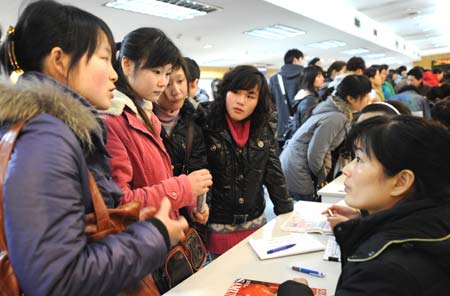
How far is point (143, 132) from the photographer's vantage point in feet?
4.14

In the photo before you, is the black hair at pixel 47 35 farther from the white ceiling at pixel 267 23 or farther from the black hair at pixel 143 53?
the white ceiling at pixel 267 23

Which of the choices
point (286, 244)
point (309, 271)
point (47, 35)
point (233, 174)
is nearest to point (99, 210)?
point (47, 35)

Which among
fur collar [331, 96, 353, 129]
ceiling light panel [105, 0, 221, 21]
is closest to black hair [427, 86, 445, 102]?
fur collar [331, 96, 353, 129]

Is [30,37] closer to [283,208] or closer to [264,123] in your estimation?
[264,123]

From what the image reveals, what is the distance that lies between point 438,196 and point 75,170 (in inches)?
33.7

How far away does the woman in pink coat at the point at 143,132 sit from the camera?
1167 millimetres

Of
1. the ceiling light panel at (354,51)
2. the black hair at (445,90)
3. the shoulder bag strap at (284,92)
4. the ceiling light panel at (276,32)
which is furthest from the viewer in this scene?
the ceiling light panel at (354,51)

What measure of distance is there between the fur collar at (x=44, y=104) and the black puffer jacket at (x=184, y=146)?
0.86 m

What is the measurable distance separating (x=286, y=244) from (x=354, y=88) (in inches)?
73.3

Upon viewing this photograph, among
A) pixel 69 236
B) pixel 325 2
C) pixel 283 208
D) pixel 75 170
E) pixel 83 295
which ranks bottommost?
pixel 283 208

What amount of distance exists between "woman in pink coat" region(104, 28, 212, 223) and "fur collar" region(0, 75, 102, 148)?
1.27ft

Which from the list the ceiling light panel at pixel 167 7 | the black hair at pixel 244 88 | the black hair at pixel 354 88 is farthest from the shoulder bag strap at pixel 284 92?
the black hair at pixel 244 88

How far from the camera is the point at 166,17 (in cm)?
580

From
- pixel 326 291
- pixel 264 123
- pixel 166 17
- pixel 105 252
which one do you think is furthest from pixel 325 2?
pixel 105 252
